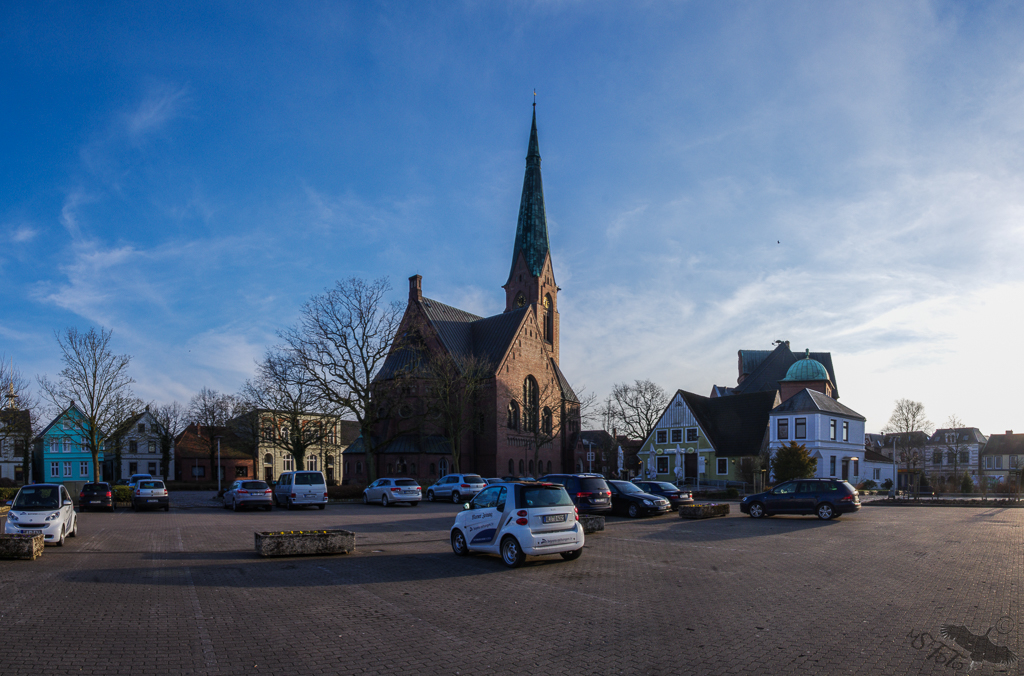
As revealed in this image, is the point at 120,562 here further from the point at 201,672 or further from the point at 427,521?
the point at 427,521

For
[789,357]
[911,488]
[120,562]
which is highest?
[789,357]

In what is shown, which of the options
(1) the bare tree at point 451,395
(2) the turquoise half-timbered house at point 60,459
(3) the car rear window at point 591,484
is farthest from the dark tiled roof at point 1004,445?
(2) the turquoise half-timbered house at point 60,459

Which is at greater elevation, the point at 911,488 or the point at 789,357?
the point at 789,357

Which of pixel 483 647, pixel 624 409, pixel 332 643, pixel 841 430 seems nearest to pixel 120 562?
pixel 332 643

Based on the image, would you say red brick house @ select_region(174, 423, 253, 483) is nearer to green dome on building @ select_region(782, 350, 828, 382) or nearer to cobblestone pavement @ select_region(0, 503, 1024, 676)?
green dome on building @ select_region(782, 350, 828, 382)

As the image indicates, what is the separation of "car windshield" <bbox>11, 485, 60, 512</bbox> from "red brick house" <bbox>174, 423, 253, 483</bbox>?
5610 centimetres

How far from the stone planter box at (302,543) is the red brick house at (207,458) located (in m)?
60.6

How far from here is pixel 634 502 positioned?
79.0ft

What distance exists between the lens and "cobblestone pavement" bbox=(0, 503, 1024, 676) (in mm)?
6457

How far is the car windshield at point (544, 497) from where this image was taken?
40.4 feet

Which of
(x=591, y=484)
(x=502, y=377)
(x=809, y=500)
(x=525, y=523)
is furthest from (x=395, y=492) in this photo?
(x=502, y=377)

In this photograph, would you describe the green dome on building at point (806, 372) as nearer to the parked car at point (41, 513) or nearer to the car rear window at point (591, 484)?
the car rear window at point (591, 484)

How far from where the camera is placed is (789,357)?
216 feet

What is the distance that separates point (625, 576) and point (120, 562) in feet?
32.5
